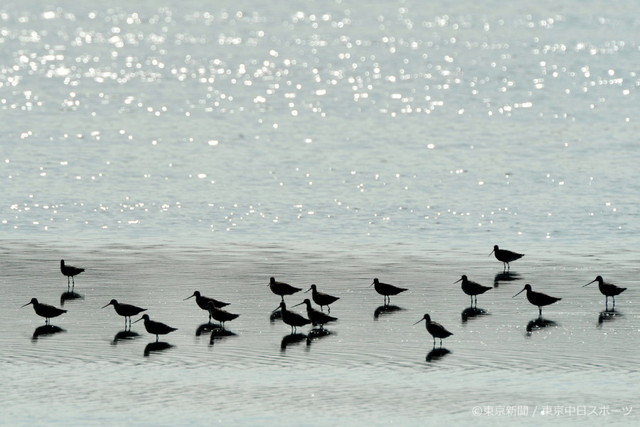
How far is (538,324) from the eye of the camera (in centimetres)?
3225

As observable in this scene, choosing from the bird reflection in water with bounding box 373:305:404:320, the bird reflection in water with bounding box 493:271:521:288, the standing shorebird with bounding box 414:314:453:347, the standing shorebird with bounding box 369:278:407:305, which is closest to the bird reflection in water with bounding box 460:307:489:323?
the bird reflection in water with bounding box 373:305:404:320

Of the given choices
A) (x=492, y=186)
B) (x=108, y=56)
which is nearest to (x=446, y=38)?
(x=108, y=56)

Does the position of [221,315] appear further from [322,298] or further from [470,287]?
[470,287]

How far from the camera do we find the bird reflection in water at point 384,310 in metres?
33.3

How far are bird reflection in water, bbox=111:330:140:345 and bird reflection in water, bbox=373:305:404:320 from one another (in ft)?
17.4

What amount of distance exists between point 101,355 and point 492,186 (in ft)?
89.7

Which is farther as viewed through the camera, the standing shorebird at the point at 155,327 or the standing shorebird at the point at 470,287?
the standing shorebird at the point at 470,287

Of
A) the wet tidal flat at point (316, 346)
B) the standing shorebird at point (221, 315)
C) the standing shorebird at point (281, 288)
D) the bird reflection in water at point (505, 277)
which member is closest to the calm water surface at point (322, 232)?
the wet tidal flat at point (316, 346)

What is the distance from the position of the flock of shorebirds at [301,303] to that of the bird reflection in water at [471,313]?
473 millimetres

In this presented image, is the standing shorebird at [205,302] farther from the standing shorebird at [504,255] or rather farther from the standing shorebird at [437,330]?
the standing shorebird at [504,255]

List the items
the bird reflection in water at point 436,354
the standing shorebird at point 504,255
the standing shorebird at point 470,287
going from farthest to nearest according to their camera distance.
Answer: the standing shorebird at point 504,255 → the standing shorebird at point 470,287 → the bird reflection in water at point 436,354

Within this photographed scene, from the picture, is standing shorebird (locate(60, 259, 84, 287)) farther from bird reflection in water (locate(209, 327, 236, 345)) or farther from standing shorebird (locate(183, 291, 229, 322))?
bird reflection in water (locate(209, 327, 236, 345))

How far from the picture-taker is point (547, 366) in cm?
2834

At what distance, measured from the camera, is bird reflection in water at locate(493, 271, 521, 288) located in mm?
37469
